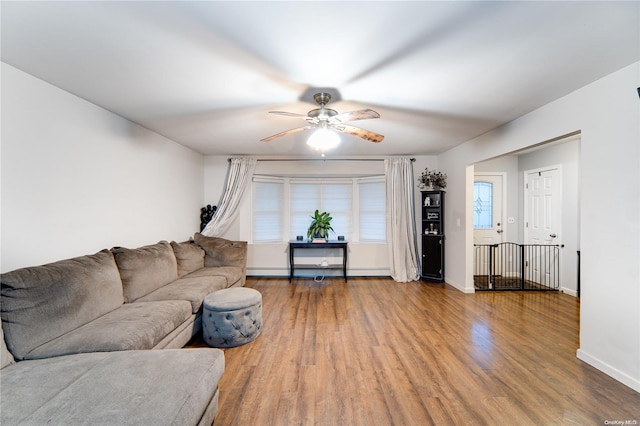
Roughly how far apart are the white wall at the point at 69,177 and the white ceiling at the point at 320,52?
22 centimetres

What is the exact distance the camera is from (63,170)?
8.11 feet

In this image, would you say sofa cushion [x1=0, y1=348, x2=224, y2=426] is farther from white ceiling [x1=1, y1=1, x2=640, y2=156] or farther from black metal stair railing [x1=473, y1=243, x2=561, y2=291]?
black metal stair railing [x1=473, y1=243, x2=561, y2=291]

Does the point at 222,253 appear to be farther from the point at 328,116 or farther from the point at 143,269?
the point at 328,116

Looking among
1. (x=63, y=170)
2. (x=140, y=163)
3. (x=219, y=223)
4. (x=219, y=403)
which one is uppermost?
(x=140, y=163)

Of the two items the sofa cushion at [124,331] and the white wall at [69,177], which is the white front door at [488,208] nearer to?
the sofa cushion at [124,331]

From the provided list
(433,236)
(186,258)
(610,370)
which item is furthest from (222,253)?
(610,370)

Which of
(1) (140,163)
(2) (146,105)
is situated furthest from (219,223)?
(2) (146,105)

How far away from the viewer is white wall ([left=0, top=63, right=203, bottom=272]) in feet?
6.84

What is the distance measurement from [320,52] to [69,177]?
2.57 meters

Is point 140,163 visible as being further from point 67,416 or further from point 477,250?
point 477,250

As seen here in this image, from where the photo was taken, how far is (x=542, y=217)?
4.98 m

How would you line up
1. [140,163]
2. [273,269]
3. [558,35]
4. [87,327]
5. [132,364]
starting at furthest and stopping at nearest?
[273,269] < [140,163] < [87,327] < [558,35] < [132,364]

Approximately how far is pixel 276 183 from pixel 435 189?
3189 mm

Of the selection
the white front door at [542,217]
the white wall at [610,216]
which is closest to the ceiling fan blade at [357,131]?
the white wall at [610,216]
